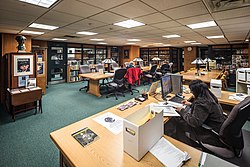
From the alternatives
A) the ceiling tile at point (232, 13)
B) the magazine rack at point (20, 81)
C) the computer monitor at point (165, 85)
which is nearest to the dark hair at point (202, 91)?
the computer monitor at point (165, 85)

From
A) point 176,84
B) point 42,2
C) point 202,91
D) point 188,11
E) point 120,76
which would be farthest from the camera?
point 120,76

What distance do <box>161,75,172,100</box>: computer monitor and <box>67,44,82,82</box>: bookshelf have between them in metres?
6.84

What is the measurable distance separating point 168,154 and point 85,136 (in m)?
0.78

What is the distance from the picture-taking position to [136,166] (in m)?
0.98

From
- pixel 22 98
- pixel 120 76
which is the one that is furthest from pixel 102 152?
pixel 120 76

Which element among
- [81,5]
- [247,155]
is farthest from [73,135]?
[81,5]

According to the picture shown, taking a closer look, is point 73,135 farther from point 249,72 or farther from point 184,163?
point 249,72

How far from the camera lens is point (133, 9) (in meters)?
2.45

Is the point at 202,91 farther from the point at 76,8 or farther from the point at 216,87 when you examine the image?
the point at 76,8

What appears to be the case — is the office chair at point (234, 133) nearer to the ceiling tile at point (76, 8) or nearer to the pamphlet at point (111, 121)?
the pamphlet at point (111, 121)

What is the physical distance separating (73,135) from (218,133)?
59.9 inches

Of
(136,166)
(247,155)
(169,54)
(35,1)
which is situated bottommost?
(247,155)

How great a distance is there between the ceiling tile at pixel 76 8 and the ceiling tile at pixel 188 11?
4.43 feet

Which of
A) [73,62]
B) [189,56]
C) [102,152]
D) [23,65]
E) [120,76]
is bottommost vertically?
[102,152]
